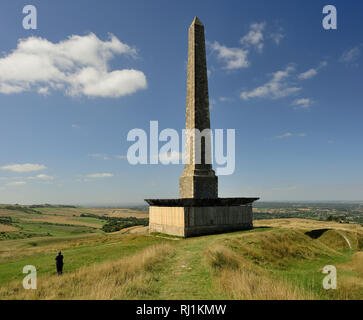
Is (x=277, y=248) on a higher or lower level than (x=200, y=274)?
lower

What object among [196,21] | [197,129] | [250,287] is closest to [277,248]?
[250,287]

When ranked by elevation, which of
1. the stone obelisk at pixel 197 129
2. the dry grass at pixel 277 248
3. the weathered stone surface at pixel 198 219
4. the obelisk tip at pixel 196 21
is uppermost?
the obelisk tip at pixel 196 21

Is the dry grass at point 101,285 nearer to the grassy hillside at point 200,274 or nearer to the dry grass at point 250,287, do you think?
the grassy hillside at point 200,274

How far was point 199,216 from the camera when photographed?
1994cm

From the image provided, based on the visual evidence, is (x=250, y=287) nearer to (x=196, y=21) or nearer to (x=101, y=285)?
(x=101, y=285)

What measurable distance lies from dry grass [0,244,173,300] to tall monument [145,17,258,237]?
920 cm

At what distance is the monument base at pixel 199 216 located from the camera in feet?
63.3

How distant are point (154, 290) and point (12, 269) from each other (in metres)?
8.56

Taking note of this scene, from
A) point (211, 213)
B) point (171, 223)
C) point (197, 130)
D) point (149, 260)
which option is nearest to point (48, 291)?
point (149, 260)

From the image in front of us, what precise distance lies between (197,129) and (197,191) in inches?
249

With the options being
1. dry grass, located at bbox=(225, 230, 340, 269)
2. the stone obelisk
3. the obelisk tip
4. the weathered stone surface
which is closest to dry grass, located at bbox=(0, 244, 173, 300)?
dry grass, located at bbox=(225, 230, 340, 269)

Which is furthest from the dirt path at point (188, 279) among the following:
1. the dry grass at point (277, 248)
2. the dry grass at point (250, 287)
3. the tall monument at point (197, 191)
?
the tall monument at point (197, 191)
